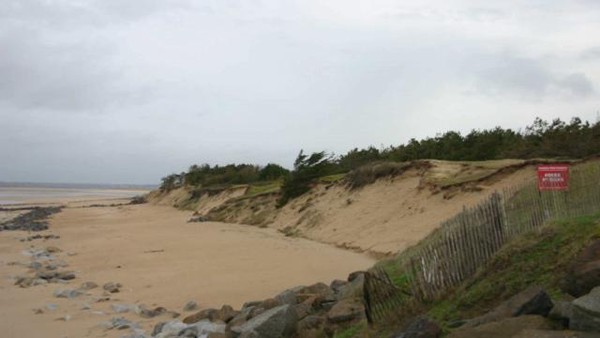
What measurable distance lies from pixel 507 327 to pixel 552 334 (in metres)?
0.41

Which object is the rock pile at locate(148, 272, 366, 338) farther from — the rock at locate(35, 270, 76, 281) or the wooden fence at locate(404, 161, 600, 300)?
the rock at locate(35, 270, 76, 281)

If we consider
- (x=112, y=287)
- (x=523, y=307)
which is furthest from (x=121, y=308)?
(x=523, y=307)

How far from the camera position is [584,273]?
16.6ft

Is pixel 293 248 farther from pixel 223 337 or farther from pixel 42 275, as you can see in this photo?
pixel 223 337

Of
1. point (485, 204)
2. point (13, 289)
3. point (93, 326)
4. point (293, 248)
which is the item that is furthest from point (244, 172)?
point (485, 204)

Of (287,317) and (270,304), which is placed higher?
(287,317)

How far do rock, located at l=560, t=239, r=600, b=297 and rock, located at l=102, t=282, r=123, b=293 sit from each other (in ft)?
35.7

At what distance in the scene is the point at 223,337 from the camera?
811cm

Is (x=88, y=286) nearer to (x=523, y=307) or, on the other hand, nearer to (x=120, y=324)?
(x=120, y=324)

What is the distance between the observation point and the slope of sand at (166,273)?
35.9 ft

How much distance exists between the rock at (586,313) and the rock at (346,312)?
11.1 feet

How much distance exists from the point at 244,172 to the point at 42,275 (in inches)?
1804

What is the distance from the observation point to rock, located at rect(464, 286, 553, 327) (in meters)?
4.83

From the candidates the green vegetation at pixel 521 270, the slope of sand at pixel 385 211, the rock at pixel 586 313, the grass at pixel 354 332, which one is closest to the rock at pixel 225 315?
the grass at pixel 354 332
